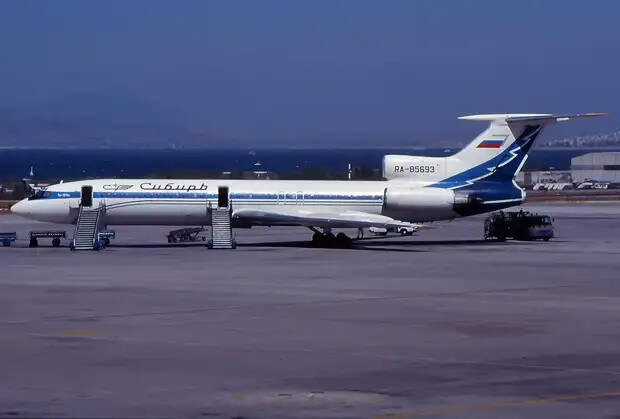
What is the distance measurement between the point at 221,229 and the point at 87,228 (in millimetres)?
6101

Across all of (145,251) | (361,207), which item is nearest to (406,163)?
(361,207)

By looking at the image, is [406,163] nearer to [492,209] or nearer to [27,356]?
[492,209]

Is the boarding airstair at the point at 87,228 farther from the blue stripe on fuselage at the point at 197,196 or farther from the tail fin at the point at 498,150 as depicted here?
the tail fin at the point at 498,150

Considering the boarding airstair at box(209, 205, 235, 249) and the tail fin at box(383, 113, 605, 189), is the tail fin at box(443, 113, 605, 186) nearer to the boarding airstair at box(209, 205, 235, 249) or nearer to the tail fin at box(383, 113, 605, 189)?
the tail fin at box(383, 113, 605, 189)

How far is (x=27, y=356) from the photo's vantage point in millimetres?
21281

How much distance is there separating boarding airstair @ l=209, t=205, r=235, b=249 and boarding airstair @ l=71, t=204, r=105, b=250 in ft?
17.2

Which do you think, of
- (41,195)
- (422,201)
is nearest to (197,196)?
(41,195)

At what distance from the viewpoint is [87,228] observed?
50.9m

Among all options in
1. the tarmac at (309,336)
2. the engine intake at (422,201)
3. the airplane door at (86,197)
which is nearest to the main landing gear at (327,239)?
the engine intake at (422,201)

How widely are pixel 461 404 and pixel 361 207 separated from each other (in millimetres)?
36348

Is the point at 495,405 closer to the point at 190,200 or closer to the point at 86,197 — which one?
the point at 190,200

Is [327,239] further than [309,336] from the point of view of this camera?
Yes

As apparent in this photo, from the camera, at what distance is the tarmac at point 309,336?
17250 millimetres

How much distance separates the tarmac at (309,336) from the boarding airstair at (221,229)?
15.9 feet
